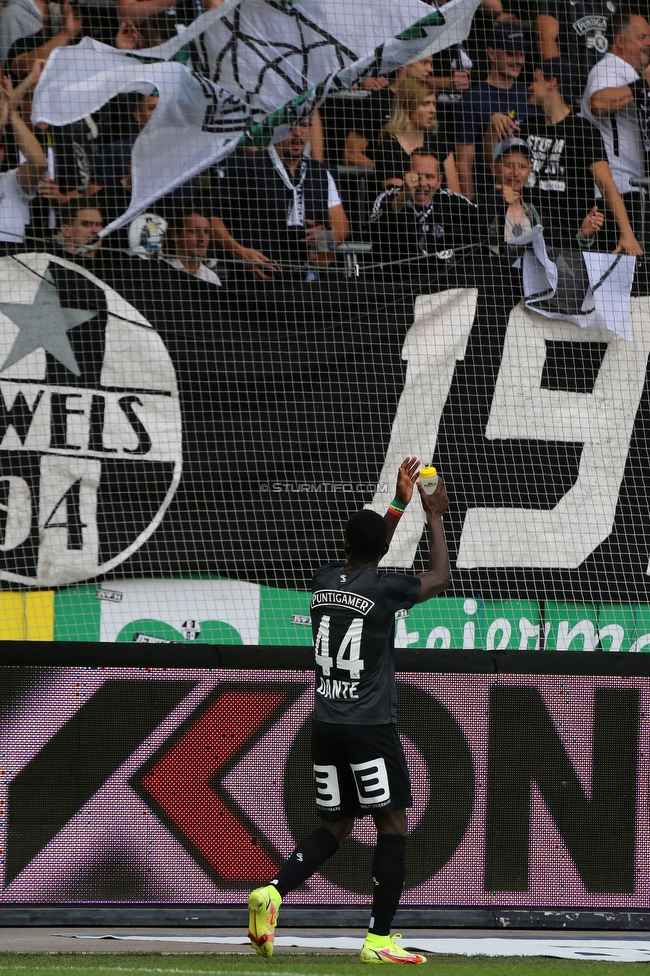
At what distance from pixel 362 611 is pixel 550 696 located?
1.48 metres

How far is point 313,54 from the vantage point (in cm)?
784

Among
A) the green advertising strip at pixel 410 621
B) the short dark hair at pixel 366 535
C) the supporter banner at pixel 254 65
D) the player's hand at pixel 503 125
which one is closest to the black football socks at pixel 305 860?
the short dark hair at pixel 366 535

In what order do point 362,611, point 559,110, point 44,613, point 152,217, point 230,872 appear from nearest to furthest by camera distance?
1. point 362,611
2. point 230,872
3. point 44,613
4. point 152,217
5. point 559,110

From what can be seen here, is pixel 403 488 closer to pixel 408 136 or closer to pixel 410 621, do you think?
pixel 410 621

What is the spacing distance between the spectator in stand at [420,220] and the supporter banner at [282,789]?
3.44 m

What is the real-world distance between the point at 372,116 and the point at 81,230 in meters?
2.15

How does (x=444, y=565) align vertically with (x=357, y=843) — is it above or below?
above

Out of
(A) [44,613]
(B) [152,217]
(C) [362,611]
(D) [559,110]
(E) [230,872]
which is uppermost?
(D) [559,110]

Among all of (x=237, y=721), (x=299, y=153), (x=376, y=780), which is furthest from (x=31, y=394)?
(x=376, y=780)

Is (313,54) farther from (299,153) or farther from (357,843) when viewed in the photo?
(357,843)

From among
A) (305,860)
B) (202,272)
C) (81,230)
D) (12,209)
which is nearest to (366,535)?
(305,860)

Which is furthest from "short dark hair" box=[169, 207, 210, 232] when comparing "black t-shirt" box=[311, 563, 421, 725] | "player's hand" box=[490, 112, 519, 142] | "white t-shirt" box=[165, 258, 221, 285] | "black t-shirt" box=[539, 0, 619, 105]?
"black t-shirt" box=[311, 563, 421, 725]

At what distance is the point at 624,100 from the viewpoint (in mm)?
8055

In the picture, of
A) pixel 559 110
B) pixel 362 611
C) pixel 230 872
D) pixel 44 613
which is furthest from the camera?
pixel 559 110
